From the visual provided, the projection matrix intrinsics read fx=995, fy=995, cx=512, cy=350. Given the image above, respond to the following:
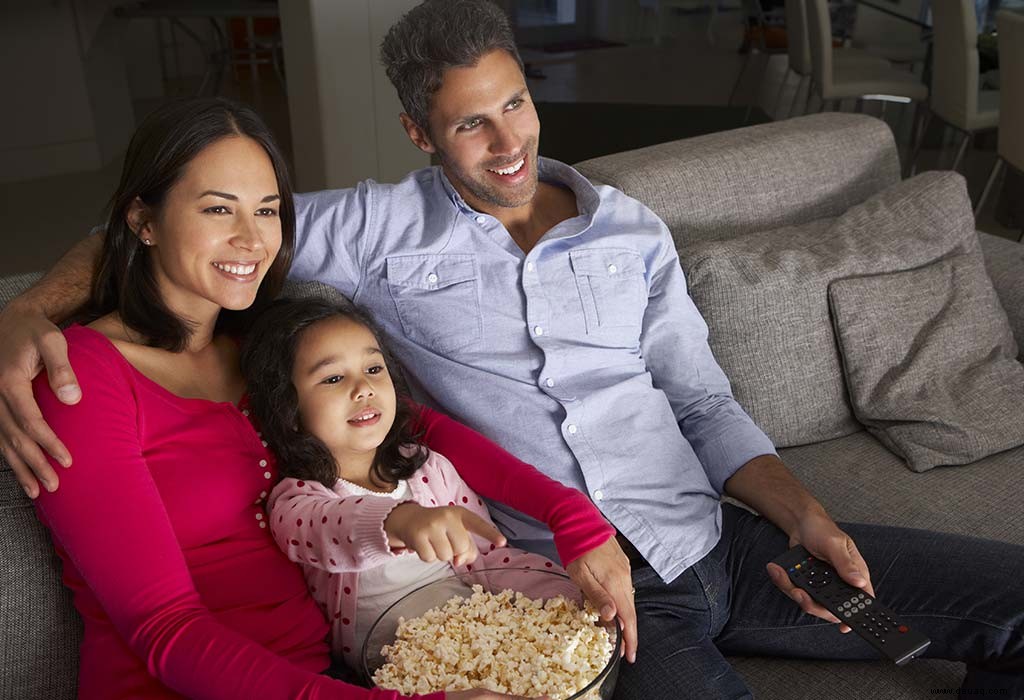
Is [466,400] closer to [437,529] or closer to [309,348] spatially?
[309,348]

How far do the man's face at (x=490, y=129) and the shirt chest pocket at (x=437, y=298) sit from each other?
12cm

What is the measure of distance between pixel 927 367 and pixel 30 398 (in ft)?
4.96

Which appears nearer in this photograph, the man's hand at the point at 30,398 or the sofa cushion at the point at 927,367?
the man's hand at the point at 30,398

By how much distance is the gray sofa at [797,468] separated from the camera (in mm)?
1226

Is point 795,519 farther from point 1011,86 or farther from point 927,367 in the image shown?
point 1011,86

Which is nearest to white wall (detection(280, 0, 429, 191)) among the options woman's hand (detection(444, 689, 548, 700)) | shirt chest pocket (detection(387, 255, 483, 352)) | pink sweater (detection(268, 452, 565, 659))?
shirt chest pocket (detection(387, 255, 483, 352))

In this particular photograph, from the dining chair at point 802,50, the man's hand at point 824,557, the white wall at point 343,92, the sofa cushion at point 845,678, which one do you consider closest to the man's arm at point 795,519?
the man's hand at point 824,557

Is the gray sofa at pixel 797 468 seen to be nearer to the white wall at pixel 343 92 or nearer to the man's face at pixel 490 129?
the man's face at pixel 490 129

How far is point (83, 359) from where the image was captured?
1136mm

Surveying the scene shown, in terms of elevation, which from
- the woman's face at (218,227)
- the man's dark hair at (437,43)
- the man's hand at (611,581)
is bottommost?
the man's hand at (611,581)

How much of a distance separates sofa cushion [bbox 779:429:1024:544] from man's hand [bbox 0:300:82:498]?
124cm

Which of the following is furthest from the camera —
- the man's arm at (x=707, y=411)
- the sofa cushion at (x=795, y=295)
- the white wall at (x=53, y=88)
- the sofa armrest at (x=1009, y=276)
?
the white wall at (x=53, y=88)

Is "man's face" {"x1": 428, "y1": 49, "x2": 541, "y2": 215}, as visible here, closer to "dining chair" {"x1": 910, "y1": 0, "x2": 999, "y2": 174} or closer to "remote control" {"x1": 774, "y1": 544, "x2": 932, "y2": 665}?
"remote control" {"x1": 774, "y1": 544, "x2": 932, "y2": 665}

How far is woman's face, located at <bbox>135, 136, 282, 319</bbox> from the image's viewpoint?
120cm
